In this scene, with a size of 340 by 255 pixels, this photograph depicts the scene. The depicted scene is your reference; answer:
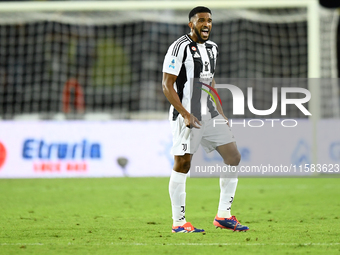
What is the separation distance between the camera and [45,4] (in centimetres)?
1193

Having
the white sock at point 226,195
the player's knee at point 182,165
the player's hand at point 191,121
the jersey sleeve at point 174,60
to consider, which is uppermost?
the jersey sleeve at point 174,60

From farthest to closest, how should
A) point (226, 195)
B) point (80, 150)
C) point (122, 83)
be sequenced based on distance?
point (122, 83), point (80, 150), point (226, 195)

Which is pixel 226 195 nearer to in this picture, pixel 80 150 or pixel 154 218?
pixel 154 218

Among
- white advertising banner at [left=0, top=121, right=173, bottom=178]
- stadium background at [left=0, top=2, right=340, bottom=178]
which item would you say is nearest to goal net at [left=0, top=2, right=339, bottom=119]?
stadium background at [left=0, top=2, right=340, bottom=178]

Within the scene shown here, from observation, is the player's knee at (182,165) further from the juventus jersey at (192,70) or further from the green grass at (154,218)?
the green grass at (154,218)

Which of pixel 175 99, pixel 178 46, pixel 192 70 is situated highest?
pixel 178 46

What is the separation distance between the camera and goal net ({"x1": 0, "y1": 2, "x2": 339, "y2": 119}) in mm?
12836

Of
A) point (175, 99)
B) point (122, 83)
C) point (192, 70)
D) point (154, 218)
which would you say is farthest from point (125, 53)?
point (175, 99)

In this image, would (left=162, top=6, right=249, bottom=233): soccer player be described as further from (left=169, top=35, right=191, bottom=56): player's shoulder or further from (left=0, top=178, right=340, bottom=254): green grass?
(left=0, top=178, right=340, bottom=254): green grass

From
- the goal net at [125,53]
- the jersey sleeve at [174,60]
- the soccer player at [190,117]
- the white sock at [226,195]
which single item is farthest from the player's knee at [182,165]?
the goal net at [125,53]

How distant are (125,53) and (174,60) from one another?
914cm

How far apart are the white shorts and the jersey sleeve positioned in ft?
1.35

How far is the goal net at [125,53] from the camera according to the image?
42.1ft

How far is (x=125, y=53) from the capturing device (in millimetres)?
13766
